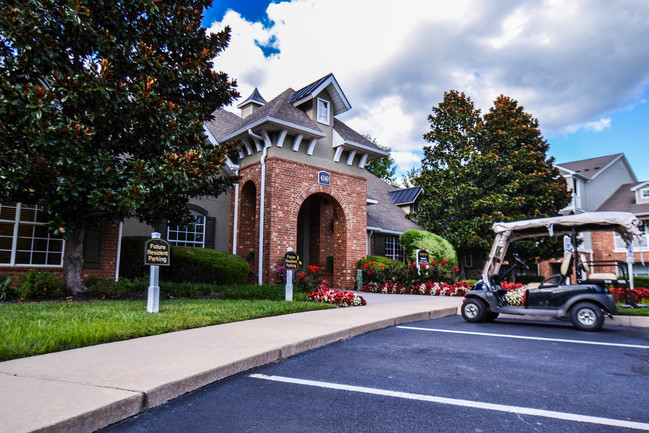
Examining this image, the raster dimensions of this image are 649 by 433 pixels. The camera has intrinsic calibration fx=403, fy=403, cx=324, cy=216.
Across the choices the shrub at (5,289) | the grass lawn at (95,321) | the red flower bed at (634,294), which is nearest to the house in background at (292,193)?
the shrub at (5,289)

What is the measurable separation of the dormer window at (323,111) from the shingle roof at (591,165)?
930 inches

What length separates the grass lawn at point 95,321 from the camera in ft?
15.5

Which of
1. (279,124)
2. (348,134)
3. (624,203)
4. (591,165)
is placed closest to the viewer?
(279,124)

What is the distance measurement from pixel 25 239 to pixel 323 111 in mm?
11281

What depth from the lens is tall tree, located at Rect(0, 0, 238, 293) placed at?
7.63m

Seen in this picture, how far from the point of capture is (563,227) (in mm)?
8516

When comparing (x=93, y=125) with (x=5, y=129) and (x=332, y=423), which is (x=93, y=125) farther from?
(x=332, y=423)

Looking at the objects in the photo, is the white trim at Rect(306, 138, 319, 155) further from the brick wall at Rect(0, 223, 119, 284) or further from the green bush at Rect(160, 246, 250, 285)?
the brick wall at Rect(0, 223, 119, 284)

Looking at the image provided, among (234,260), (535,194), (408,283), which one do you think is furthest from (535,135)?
(234,260)

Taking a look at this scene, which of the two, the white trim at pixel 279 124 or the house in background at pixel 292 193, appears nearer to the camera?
the white trim at pixel 279 124

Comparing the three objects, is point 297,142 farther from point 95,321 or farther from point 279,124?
point 95,321

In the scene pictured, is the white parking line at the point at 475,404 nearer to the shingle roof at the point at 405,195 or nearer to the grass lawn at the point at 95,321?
the grass lawn at the point at 95,321

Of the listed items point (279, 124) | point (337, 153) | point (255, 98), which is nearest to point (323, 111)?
point (337, 153)

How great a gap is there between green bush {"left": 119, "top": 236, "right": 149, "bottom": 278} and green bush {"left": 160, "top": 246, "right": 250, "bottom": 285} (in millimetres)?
933
